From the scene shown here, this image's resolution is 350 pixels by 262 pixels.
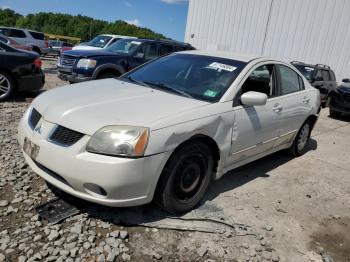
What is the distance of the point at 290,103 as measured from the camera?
15.6 ft

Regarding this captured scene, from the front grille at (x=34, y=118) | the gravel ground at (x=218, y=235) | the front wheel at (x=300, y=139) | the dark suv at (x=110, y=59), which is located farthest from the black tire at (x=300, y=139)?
the dark suv at (x=110, y=59)

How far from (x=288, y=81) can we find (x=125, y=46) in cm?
631

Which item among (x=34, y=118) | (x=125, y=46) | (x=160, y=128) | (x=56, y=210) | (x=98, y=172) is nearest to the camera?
(x=98, y=172)

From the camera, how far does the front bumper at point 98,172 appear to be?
278 centimetres

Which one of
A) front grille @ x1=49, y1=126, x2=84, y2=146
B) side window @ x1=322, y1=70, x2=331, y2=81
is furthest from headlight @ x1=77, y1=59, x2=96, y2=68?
side window @ x1=322, y1=70, x2=331, y2=81

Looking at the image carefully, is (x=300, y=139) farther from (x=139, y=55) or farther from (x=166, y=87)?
(x=139, y=55)

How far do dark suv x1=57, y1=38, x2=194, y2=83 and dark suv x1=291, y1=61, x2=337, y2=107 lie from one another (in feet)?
13.9

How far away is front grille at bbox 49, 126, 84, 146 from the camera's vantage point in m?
2.90

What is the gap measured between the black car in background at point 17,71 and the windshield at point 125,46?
2808 millimetres

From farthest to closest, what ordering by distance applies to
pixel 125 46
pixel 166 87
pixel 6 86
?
1. pixel 125 46
2. pixel 6 86
3. pixel 166 87

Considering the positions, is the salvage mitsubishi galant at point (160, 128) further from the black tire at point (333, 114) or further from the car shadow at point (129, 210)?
the black tire at point (333, 114)

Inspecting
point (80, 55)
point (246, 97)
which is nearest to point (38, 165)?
point (246, 97)

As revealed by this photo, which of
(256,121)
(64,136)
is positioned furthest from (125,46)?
(64,136)

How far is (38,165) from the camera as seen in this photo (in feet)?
10.5
